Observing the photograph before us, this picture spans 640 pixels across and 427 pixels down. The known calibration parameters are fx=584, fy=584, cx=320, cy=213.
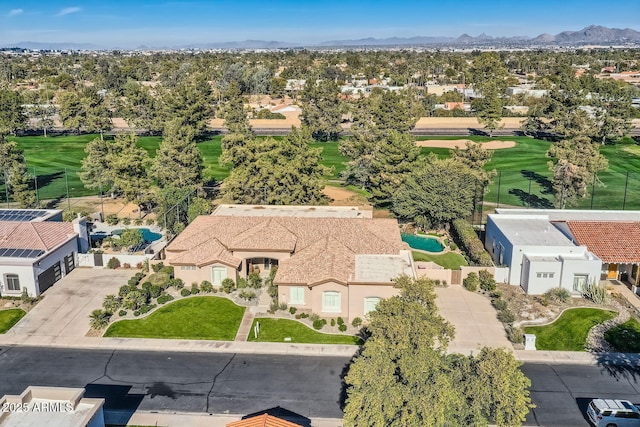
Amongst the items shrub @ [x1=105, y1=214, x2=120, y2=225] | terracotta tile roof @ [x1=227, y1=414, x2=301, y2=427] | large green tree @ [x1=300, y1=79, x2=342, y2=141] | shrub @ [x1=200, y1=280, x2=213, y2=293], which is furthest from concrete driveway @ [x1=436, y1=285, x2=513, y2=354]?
large green tree @ [x1=300, y1=79, x2=342, y2=141]

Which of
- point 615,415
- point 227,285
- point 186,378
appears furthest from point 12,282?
point 615,415

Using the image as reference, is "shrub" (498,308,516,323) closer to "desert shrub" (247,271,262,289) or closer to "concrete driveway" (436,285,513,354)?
"concrete driveway" (436,285,513,354)

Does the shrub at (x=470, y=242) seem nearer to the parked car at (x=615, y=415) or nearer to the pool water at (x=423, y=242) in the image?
the pool water at (x=423, y=242)

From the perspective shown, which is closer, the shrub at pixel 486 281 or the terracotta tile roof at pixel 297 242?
the terracotta tile roof at pixel 297 242

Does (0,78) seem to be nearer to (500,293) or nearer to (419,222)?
(419,222)

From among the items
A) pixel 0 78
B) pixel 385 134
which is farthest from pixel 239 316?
pixel 0 78

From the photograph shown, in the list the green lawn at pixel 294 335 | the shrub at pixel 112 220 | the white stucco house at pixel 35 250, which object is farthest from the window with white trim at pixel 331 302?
the shrub at pixel 112 220

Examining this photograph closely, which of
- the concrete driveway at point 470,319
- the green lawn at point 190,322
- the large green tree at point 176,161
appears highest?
the large green tree at point 176,161
